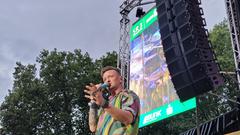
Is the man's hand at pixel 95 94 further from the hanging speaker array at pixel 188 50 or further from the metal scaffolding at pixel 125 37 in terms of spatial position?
the metal scaffolding at pixel 125 37

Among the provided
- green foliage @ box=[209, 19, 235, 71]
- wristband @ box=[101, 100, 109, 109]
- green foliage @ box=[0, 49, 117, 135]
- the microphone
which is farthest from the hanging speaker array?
green foliage @ box=[209, 19, 235, 71]

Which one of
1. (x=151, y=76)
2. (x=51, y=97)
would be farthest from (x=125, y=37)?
(x=51, y=97)

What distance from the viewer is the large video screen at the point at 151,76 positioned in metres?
9.51

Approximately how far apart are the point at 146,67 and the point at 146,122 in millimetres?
1560

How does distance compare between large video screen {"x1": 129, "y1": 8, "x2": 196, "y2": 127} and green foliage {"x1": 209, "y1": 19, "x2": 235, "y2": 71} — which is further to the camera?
green foliage {"x1": 209, "y1": 19, "x2": 235, "y2": 71}

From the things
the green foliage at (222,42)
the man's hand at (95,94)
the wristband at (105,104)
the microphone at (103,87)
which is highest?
the green foliage at (222,42)

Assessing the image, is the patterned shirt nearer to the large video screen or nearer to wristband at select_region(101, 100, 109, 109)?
wristband at select_region(101, 100, 109, 109)

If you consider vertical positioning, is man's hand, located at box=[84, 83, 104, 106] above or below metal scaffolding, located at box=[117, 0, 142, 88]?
below

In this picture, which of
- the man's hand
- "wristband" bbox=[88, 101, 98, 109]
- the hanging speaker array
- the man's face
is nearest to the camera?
the man's hand

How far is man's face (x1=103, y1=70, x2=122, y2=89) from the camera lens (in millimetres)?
2191

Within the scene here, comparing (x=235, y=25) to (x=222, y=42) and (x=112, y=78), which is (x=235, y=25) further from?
(x=222, y=42)

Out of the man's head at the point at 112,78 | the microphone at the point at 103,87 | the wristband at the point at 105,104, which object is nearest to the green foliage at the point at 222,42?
the man's head at the point at 112,78

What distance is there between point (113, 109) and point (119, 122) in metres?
0.12

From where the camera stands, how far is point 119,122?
2.05m
